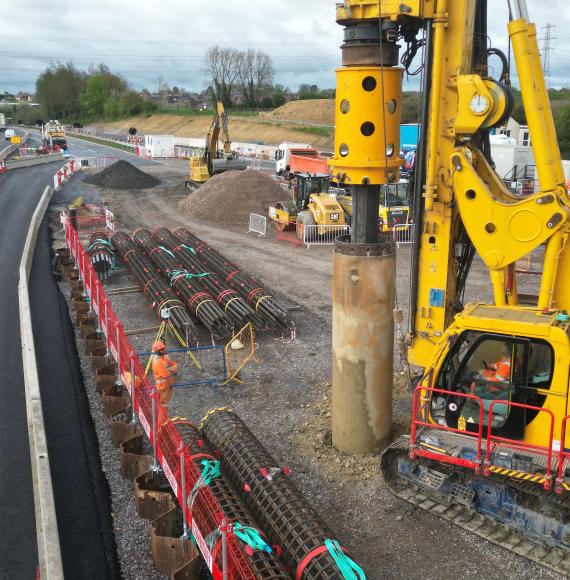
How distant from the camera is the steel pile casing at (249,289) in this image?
48.1 feet

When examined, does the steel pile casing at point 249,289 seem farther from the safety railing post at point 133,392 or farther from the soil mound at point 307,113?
the soil mound at point 307,113

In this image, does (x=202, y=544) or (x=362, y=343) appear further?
(x=362, y=343)

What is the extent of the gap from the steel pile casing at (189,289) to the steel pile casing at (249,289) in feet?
2.75

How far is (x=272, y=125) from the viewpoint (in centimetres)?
8700

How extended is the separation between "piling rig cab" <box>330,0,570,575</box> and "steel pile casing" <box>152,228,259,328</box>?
20.7ft

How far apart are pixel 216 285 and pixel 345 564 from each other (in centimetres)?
1083

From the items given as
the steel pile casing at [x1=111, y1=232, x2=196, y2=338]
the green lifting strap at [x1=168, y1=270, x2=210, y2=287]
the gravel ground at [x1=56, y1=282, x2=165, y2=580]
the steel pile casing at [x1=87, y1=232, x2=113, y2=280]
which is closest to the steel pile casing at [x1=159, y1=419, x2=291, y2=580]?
the gravel ground at [x1=56, y1=282, x2=165, y2=580]

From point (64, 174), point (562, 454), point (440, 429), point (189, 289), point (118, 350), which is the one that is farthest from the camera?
point (64, 174)

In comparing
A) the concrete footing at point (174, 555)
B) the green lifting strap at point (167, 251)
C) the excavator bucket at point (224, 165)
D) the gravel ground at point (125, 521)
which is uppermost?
the excavator bucket at point (224, 165)

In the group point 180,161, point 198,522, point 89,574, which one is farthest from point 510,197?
point 180,161

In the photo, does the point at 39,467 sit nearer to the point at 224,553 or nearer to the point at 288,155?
the point at 224,553

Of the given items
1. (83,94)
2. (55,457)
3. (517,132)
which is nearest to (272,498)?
(55,457)

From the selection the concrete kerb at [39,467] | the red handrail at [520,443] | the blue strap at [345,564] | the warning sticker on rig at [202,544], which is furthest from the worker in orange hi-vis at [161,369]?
the red handrail at [520,443]

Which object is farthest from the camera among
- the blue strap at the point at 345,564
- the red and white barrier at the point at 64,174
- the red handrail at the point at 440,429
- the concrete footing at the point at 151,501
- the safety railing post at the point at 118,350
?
Result: the red and white barrier at the point at 64,174
